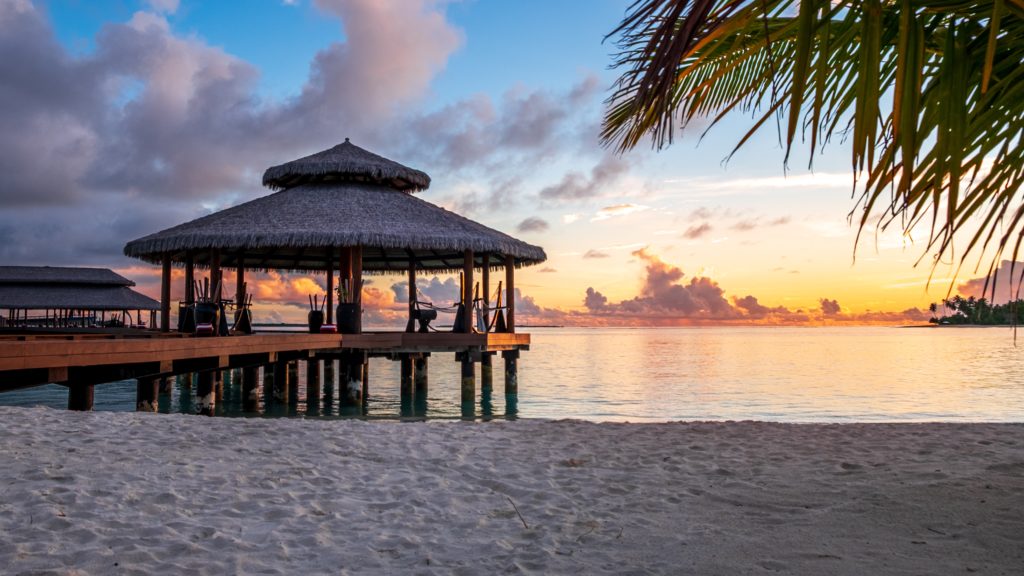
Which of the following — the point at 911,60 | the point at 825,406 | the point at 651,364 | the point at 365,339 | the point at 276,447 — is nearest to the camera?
the point at 911,60

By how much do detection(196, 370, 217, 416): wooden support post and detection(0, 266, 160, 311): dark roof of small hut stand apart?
72.0 feet

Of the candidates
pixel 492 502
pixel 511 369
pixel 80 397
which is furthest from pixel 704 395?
pixel 492 502

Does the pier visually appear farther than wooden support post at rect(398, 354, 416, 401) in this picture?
No

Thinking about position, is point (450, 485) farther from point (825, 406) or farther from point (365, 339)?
point (825, 406)

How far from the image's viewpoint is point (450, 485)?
4.59 metres

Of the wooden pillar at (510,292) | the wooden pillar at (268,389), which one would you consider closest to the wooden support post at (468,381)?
the wooden pillar at (510,292)

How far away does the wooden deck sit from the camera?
5727 mm

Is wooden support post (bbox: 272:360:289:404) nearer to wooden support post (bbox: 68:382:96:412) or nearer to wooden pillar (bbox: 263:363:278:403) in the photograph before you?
wooden pillar (bbox: 263:363:278:403)

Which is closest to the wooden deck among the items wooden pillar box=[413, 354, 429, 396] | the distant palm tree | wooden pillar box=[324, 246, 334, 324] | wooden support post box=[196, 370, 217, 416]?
wooden support post box=[196, 370, 217, 416]

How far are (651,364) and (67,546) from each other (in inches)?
1319

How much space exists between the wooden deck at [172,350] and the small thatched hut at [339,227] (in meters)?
1.04

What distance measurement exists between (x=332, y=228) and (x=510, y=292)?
3.72 m

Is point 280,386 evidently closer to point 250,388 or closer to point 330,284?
point 250,388

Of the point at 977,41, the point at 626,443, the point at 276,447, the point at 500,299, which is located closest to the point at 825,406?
the point at 500,299
